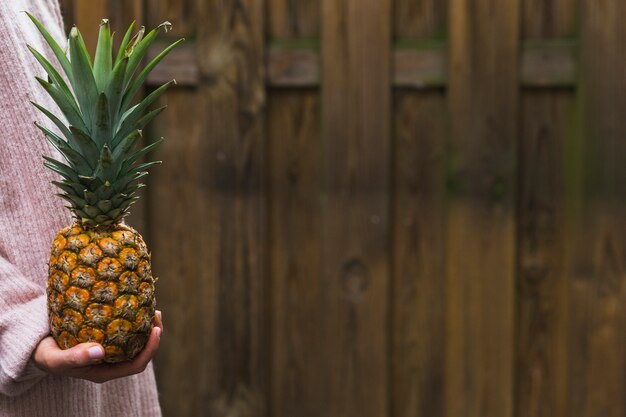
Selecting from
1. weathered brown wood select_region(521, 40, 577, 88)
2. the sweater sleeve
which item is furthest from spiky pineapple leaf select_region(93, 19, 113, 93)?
weathered brown wood select_region(521, 40, 577, 88)

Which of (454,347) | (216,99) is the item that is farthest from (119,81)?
(454,347)

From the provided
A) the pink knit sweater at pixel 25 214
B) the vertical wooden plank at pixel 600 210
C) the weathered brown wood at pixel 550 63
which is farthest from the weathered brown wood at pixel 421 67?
the pink knit sweater at pixel 25 214

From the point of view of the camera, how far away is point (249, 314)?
323 cm

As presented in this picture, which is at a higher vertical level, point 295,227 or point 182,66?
point 182,66

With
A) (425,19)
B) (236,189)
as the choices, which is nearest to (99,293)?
(236,189)

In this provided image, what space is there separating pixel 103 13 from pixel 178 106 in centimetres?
41

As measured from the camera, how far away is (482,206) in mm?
3133

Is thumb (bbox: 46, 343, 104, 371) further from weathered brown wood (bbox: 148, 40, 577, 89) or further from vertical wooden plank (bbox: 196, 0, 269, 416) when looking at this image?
weathered brown wood (bbox: 148, 40, 577, 89)

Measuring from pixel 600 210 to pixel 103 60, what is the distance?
1.94m

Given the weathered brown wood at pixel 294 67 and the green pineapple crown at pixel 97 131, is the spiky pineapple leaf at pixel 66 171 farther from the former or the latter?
the weathered brown wood at pixel 294 67

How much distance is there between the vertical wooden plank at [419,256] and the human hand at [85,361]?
160 centimetres

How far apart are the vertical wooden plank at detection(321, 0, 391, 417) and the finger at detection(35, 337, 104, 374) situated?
1.62m

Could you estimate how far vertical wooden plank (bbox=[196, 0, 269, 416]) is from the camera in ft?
10.5

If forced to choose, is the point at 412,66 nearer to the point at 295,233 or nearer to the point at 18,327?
the point at 295,233
